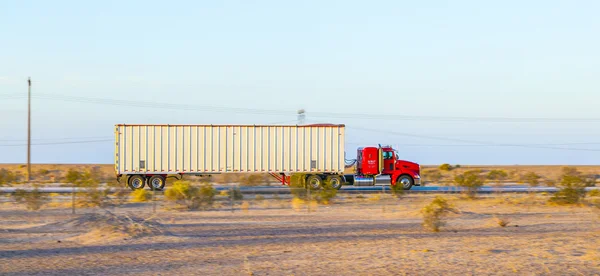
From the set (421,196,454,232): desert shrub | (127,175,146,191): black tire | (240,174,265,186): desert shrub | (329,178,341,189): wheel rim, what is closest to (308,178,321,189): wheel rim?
(329,178,341,189): wheel rim

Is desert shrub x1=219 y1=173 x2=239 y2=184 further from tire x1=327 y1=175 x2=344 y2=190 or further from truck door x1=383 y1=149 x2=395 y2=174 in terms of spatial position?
truck door x1=383 y1=149 x2=395 y2=174

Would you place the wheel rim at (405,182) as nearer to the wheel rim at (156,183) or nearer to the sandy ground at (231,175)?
the sandy ground at (231,175)

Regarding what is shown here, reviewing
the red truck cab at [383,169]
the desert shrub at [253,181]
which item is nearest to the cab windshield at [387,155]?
the red truck cab at [383,169]

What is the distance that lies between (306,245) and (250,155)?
2316 cm

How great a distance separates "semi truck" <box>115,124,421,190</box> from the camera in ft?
122

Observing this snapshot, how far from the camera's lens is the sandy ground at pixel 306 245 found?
39.5ft

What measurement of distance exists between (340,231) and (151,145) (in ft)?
71.7

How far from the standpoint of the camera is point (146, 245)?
14.8 meters

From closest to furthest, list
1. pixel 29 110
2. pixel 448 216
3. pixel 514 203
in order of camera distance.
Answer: pixel 448 216
pixel 514 203
pixel 29 110

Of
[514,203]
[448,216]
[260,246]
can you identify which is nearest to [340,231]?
[260,246]

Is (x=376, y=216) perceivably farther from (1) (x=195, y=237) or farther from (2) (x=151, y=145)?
(2) (x=151, y=145)

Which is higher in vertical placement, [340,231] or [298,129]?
→ [298,129]

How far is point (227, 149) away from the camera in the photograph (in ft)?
124

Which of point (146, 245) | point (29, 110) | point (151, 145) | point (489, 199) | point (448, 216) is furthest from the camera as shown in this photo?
point (29, 110)
